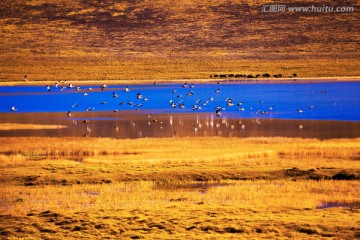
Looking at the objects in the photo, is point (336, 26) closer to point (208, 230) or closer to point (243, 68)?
point (243, 68)

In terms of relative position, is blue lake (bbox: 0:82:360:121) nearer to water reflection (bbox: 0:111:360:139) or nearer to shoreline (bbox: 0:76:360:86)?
water reflection (bbox: 0:111:360:139)

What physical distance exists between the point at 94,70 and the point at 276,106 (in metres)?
38.3

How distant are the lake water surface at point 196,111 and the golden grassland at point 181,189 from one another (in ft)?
13.1

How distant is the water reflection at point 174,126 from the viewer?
2791 cm

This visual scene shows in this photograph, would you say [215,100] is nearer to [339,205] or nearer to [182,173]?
[182,173]

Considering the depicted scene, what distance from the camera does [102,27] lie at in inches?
3910

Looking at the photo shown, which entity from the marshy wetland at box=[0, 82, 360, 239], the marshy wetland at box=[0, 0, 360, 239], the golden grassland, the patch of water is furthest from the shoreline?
the patch of water

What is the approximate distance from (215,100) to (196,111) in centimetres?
648

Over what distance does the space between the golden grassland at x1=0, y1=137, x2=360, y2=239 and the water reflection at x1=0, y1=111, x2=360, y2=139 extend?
2570mm

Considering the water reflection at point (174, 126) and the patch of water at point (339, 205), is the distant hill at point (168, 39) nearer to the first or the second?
the water reflection at point (174, 126)

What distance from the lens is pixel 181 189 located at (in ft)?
53.7

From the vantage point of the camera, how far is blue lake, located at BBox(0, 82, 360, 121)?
37.0 m

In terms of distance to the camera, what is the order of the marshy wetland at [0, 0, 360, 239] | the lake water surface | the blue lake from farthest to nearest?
the blue lake
the lake water surface
the marshy wetland at [0, 0, 360, 239]

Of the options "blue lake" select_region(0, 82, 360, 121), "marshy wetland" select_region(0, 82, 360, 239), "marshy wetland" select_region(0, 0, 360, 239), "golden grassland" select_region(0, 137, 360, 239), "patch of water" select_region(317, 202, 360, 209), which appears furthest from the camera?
"blue lake" select_region(0, 82, 360, 121)
